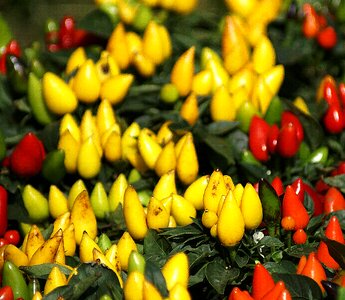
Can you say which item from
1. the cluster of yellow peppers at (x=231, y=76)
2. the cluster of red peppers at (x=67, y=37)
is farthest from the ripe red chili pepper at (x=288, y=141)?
the cluster of red peppers at (x=67, y=37)

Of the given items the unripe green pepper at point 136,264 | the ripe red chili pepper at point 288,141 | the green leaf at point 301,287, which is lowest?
the ripe red chili pepper at point 288,141

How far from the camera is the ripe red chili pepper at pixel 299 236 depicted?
1.73 m

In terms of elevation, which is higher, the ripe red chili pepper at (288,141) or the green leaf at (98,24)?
the green leaf at (98,24)

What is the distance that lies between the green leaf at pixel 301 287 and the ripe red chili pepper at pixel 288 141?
62 cm

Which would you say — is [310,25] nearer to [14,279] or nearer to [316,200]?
[316,200]

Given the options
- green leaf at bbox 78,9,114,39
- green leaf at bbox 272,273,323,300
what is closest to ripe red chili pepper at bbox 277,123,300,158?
green leaf at bbox 272,273,323,300

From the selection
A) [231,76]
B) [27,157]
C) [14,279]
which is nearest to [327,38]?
[231,76]

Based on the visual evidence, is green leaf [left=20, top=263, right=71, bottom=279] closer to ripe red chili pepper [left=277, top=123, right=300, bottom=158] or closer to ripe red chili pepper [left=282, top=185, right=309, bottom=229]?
ripe red chili pepper [left=282, top=185, right=309, bottom=229]

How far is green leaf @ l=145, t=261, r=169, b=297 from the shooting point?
1.41 metres

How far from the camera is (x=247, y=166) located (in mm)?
2143

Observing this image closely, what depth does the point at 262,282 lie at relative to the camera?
1506 mm

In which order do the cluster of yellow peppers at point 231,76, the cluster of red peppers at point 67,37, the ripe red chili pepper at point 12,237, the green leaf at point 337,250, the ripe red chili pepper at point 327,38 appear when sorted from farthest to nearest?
the cluster of red peppers at point 67,37, the ripe red chili pepper at point 327,38, the cluster of yellow peppers at point 231,76, the ripe red chili pepper at point 12,237, the green leaf at point 337,250

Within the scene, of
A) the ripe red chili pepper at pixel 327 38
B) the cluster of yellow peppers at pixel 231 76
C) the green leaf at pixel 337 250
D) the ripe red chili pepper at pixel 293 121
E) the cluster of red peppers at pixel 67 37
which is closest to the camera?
the green leaf at pixel 337 250

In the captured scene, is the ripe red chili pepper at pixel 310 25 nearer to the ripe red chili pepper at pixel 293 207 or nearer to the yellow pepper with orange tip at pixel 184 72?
the yellow pepper with orange tip at pixel 184 72
